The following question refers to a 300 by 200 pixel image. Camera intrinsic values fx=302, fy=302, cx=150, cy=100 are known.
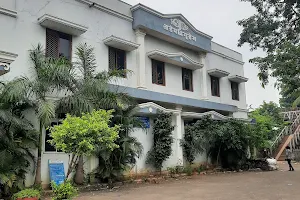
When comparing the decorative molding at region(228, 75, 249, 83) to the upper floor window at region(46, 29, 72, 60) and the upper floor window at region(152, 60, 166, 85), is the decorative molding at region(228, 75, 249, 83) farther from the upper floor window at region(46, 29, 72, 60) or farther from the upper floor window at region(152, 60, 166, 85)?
the upper floor window at region(46, 29, 72, 60)

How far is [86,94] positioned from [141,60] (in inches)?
182

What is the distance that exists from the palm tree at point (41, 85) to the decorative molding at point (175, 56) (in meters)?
4.98

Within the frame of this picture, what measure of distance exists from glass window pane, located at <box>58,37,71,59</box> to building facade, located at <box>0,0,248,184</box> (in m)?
0.04

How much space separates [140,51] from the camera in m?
13.5

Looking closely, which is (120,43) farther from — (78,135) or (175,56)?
(78,135)

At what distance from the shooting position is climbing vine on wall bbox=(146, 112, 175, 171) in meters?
12.9

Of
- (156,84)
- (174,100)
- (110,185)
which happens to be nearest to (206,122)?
(174,100)

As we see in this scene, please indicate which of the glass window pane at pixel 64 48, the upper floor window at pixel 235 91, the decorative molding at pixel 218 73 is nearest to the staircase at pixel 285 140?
the upper floor window at pixel 235 91

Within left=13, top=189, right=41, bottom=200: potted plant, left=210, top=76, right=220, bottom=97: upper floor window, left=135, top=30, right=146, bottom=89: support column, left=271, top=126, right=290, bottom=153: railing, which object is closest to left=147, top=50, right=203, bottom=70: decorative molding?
left=135, top=30, right=146, bottom=89: support column

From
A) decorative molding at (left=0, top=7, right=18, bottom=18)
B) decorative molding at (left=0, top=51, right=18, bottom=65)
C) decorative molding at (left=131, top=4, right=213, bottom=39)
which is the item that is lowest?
decorative molding at (left=0, top=51, right=18, bottom=65)

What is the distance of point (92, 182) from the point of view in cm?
1059

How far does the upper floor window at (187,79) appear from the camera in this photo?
16141mm

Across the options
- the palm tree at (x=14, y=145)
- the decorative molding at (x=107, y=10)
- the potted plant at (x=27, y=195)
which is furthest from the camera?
the decorative molding at (x=107, y=10)

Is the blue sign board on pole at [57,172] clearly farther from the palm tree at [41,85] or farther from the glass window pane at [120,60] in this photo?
the glass window pane at [120,60]
